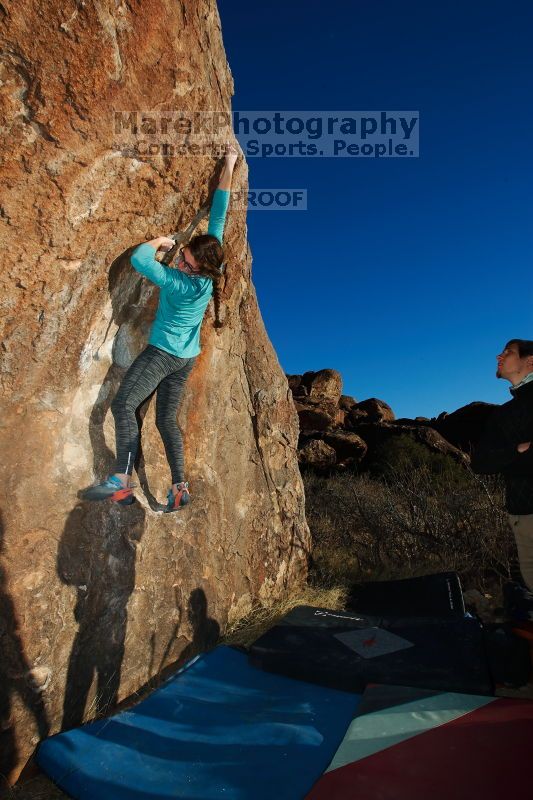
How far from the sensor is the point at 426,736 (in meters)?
2.41

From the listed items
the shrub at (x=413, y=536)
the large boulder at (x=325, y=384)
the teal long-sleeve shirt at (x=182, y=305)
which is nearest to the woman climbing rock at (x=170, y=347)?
the teal long-sleeve shirt at (x=182, y=305)

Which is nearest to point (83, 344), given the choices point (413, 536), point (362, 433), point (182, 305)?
point (182, 305)

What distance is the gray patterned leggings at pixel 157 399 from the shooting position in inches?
127

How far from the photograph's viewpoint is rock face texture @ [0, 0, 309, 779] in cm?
273

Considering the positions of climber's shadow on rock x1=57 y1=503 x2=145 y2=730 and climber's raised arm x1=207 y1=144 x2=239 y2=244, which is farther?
climber's raised arm x1=207 y1=144 x2=239 y2=244

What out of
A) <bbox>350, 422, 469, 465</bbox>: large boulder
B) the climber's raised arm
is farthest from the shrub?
<bbox>350, 422, 469, 465</bbox>: large boulder

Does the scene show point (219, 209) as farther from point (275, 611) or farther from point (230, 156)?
point (275, 611)

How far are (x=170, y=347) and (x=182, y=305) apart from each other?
1.05 feet

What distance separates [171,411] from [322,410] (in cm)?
1834

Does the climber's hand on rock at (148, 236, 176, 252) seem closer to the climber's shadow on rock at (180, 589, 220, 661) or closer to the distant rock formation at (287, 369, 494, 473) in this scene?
the climber's shadow on rock at (180, 589, 220, 661)

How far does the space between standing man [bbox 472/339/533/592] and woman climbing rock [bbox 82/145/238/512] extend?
2116 mm

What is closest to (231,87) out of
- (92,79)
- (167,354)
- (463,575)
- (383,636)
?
(92,79)

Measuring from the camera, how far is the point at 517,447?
317 centimetres

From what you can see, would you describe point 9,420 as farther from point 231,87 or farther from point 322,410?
point 322,410
